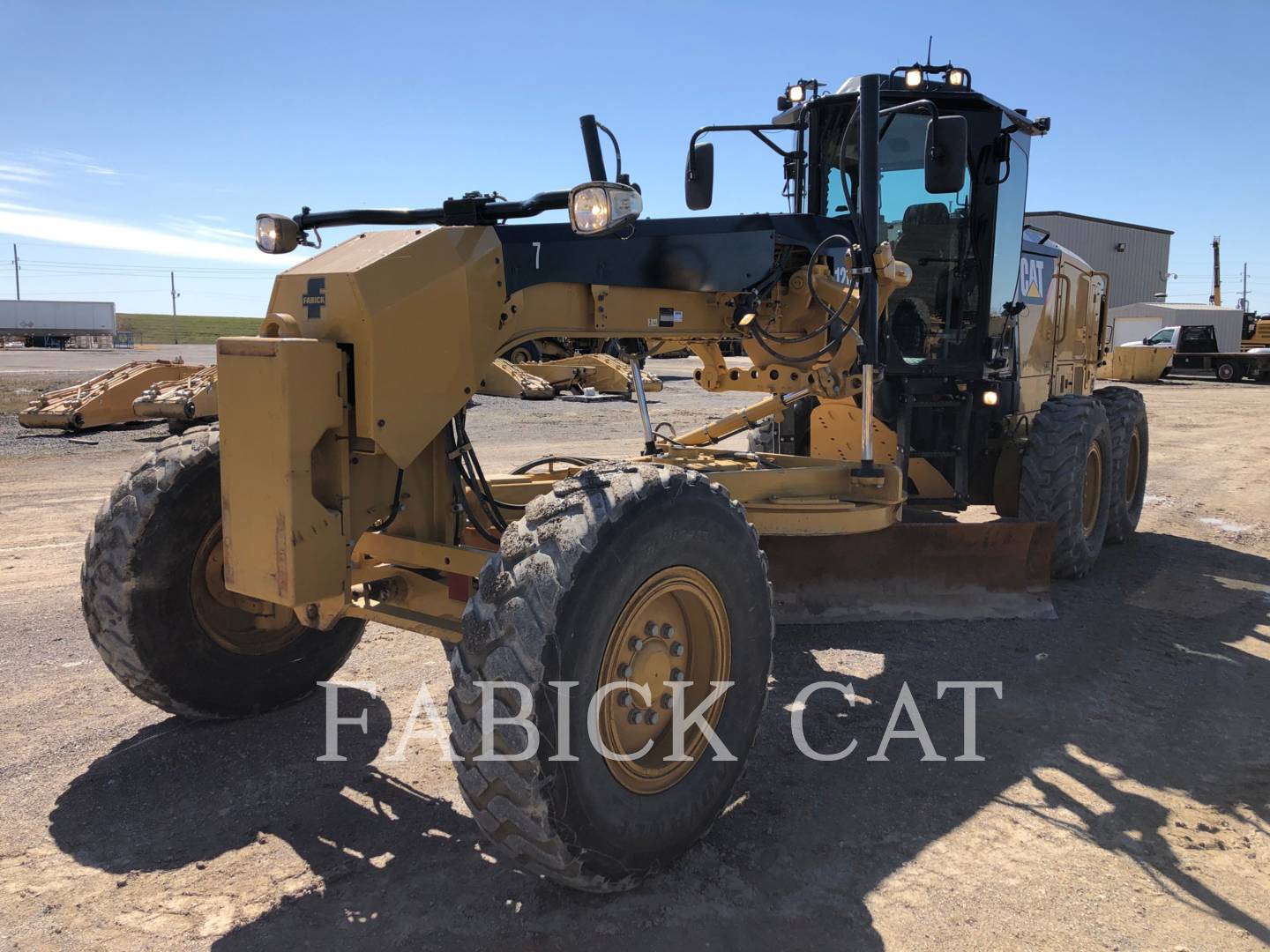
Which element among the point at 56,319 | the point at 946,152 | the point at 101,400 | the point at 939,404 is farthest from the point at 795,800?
the point at 56,319

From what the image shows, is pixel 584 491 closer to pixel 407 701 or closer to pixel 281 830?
pixel 281 830

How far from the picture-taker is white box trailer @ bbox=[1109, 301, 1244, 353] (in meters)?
40.7

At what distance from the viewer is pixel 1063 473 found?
21.7 feet

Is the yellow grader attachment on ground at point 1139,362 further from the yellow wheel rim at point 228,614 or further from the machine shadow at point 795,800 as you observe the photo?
the yellow wheel rim at point 228,614

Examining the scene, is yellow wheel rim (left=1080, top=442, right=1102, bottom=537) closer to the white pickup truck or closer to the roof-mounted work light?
the roof-mounted work light

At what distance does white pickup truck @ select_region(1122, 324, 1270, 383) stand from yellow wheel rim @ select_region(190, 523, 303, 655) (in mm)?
33757

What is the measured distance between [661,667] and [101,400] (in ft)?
44.4

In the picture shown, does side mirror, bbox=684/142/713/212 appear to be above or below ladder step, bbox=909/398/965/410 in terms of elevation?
above

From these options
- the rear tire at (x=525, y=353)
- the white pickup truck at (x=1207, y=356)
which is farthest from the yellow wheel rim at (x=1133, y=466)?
the white pickup truck at (x=1207, y=356)

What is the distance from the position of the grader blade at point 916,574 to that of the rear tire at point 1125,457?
2474mm

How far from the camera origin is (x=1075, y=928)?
288cm

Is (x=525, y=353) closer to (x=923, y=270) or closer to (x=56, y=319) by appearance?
(x=923, y=270)

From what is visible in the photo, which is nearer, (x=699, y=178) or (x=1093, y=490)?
(x=699, y=178)

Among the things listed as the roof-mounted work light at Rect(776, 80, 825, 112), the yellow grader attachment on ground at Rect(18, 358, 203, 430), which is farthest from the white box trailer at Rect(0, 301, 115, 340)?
the roof-mounted work light at Rect(776, 80, 825, 112)
